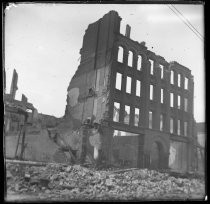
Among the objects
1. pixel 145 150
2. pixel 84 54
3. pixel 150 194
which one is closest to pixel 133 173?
pixel 150 194

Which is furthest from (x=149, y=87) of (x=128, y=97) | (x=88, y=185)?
(x=88, y=185)

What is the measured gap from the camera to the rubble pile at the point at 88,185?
29.6 feet

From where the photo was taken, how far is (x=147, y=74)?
21.0 metres

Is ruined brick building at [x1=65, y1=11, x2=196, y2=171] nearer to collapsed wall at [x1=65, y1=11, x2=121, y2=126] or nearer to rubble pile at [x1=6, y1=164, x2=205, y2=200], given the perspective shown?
collapsed wall at [x1=65, y1=11, x2=121, y2=126]

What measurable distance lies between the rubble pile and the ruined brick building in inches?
174

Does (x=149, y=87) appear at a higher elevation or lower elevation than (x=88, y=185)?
higher

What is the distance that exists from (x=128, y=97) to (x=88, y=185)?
9980 mm

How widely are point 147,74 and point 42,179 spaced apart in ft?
46.4

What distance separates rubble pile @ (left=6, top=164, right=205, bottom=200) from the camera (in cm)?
903

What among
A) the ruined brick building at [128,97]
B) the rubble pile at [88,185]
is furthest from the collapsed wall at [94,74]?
the rubble pile at [88,185]

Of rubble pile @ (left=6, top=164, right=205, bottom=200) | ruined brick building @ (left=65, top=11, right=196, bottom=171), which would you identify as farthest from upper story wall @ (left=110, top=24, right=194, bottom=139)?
rubble pile @ (left=6, top=164, right=205, bottom=200)

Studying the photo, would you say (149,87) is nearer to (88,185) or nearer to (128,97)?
(128,97)

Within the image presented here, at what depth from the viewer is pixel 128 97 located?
1919 cm

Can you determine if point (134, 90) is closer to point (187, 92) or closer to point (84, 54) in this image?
point (84, 54)
